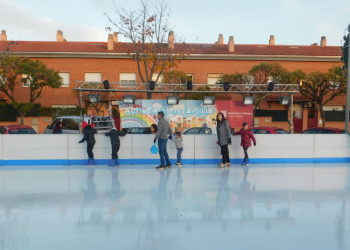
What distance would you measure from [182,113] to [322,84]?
48.3ft

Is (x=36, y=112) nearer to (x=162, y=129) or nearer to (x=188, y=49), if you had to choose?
(x=188, y=49)

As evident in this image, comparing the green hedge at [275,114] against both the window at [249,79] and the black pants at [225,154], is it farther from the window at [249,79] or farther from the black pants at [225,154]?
the black pants at [225,154]

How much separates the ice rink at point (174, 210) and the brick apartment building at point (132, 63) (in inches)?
695

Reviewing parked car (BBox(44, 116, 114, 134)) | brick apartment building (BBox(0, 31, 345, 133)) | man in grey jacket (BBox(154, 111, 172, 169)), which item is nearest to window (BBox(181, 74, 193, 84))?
brick apartment building (BBox(0, 31, 345, 133))

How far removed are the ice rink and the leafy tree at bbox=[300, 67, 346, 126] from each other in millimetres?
15043

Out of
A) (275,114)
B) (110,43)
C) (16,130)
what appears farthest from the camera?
(110,43)

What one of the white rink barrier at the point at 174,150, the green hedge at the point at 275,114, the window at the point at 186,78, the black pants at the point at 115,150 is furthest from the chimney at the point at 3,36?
the black pants at the point at 115,150

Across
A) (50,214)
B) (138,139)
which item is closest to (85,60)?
(138,139)

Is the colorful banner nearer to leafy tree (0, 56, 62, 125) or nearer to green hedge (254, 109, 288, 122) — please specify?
leafy tree (0, 56, 62, 125)

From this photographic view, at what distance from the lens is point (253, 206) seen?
5805 mm

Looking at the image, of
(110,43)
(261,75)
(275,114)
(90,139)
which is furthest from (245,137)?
(110,43)

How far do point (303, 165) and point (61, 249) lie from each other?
29.2 feet

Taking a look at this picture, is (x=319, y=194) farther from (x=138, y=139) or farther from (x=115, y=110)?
(x=115, y=110)

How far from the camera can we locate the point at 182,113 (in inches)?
498
